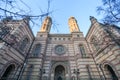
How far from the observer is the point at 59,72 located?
13.5 metres

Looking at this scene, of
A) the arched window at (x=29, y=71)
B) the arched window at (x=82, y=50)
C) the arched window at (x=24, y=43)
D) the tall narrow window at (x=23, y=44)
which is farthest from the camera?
the arched window at (x=82, y=50)

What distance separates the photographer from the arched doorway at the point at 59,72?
1265 cm

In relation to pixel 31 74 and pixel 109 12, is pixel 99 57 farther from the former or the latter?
pixel 31 74

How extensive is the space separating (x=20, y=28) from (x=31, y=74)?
239 inches

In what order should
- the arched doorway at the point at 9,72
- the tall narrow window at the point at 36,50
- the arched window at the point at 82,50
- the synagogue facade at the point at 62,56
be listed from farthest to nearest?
1. the tall narrow window at the point at 36,50
2. the arched window at the point at 82,50
3. the arched doorway at the point at 9,72
4. the synagogue facade at the point at 62,56

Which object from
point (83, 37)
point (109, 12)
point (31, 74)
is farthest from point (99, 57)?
point (31, 74)

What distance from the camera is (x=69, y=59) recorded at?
1350cm

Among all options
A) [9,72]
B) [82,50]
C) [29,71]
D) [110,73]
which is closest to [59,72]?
[29,71]

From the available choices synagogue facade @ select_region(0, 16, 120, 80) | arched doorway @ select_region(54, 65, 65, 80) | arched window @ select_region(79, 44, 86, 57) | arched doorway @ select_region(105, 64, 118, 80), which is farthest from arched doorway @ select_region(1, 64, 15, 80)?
arched doorway @ select_region(105, 64, 118, 80)

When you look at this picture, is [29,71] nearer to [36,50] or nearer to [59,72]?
[36,50]

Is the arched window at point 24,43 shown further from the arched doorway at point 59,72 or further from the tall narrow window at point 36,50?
the arched doorway at point 59,72

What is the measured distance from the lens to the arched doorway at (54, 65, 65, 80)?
1265 centimetres

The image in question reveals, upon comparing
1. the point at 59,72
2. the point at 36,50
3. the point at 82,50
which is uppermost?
the point at 36,50

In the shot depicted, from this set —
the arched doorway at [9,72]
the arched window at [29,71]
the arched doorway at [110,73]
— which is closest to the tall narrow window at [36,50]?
the arched window at [29,71]
